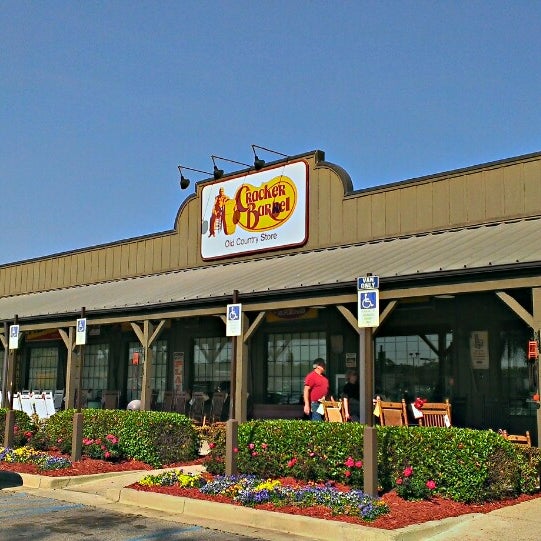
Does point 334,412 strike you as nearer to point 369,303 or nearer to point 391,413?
point 391,413

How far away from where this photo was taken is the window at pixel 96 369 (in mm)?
24844

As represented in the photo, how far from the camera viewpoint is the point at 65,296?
2416cm

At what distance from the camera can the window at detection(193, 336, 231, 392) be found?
20.7 meters

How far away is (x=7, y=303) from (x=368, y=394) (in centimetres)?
2015

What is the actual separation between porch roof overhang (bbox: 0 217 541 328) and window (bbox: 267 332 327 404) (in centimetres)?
204

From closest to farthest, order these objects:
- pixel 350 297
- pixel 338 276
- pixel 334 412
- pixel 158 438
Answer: pixel 158 438
pixel 350 297
pixel 334 412
pixel 338 276

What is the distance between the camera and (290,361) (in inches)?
752

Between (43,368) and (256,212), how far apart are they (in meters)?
11.9

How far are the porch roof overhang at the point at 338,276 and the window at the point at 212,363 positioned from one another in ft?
6.68

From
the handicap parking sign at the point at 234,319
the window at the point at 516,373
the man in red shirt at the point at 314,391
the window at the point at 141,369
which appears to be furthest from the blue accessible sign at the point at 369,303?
the window at the point at 141,369

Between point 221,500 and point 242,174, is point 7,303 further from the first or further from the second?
point 221,500

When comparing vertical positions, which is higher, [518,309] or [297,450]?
[518,309]

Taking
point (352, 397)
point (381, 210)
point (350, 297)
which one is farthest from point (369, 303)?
point (381, 210)

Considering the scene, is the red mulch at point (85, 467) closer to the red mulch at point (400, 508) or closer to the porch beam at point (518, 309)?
the red mulch at point (400, 508)
